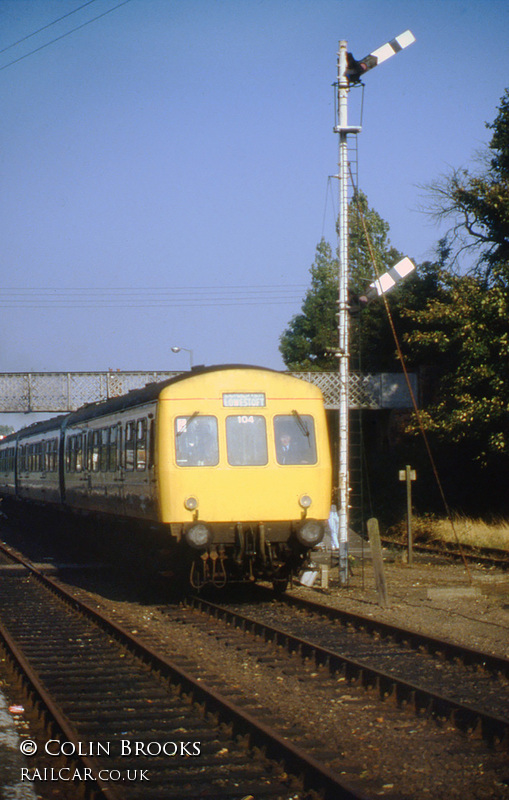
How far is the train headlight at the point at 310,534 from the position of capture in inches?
486

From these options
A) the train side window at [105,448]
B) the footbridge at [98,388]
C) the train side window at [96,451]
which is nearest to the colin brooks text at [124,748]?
the train side window at [105,448]

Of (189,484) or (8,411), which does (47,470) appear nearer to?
(8,411)

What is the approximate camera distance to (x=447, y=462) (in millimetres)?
28453

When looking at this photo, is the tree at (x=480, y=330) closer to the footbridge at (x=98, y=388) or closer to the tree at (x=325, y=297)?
the footbridge at (x=98, y=388)

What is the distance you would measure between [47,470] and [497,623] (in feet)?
47.5

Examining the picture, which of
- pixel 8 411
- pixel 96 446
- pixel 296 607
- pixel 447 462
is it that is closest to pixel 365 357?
pixel 447 462

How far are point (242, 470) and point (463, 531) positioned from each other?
37.1 feet

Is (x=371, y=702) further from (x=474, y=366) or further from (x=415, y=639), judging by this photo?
(x=474, y=366)

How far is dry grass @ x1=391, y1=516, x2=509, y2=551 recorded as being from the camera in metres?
20.9

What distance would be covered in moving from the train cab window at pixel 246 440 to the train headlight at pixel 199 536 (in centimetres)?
92

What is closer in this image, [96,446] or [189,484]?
[189,484]

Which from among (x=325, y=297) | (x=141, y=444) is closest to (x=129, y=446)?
(x=141, y=444)

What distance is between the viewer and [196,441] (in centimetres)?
1230

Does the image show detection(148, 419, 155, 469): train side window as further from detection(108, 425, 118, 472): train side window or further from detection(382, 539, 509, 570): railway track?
detection(382, 539, 509, 570): railway track
